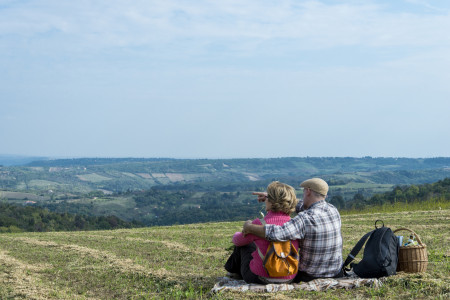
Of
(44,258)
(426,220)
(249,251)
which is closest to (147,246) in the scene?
(44,258)

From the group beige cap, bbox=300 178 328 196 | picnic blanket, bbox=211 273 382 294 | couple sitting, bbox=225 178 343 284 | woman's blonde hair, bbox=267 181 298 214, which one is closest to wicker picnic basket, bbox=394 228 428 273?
picnic blanket, bbox=211 273 382 294

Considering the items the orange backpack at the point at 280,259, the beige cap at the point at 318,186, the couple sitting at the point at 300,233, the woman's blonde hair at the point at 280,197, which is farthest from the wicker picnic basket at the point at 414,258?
the woman's blonde hair at the point at 280,197

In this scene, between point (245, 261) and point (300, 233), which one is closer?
point (300, 233)

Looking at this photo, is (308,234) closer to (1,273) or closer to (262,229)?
(262,229)

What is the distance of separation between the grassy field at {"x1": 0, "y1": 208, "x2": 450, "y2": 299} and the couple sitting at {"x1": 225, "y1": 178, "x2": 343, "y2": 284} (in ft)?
1.46

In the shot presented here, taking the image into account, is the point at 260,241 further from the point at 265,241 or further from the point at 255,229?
the point at 255,229

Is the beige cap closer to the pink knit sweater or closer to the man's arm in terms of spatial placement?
the pink knit sweater

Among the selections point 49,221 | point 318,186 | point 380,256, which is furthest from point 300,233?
point 49,221

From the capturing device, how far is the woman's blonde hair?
698cm

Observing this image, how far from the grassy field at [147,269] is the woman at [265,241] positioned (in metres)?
0.36

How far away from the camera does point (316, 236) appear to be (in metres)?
7.21

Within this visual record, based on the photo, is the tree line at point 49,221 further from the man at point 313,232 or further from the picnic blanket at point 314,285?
the man at point 313,232

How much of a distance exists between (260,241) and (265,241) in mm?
76

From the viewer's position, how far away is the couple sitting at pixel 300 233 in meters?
7.00
